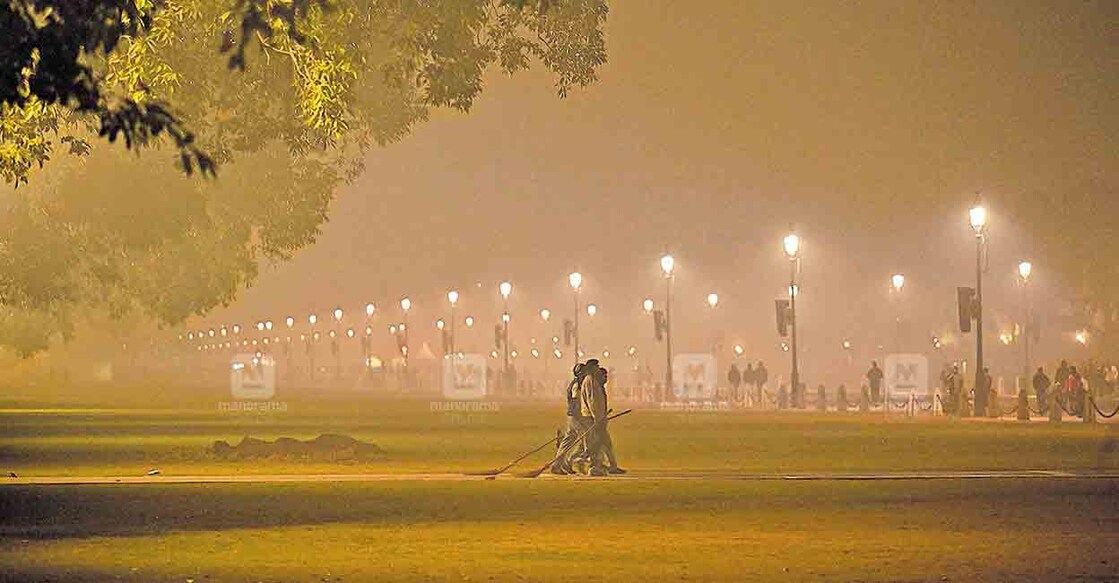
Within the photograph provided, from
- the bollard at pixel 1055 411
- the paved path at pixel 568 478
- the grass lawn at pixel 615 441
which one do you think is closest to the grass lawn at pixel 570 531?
the paved path at pixel 568 478

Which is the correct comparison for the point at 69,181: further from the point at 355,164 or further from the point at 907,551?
the point at 907,551

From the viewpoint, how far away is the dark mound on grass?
43094mm

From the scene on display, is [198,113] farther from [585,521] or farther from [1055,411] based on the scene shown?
[1055,411]

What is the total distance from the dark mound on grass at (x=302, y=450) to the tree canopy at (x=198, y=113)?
5.93m

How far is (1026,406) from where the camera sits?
65.1 meters

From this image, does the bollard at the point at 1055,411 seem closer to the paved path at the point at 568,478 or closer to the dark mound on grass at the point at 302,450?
the dark mound on grass at the point at 302,450

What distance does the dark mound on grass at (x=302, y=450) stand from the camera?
43.1 meters

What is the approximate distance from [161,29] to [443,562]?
29.2 ft

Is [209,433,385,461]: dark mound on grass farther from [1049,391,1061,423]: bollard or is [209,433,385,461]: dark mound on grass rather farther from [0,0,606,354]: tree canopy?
[1049,391,1061,423]: bollard

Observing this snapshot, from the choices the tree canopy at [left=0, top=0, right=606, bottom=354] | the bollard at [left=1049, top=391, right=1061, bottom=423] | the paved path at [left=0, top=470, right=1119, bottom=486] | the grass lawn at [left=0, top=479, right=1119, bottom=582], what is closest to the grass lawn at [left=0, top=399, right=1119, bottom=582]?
the grass lawn at [left=0, top=479, right=1119, bottom=582]

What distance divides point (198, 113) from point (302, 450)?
9087 mm

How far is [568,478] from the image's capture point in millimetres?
35250

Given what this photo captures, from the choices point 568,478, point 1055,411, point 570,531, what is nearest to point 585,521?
point 570,531

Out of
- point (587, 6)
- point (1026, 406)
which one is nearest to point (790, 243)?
point (1026, 406)
